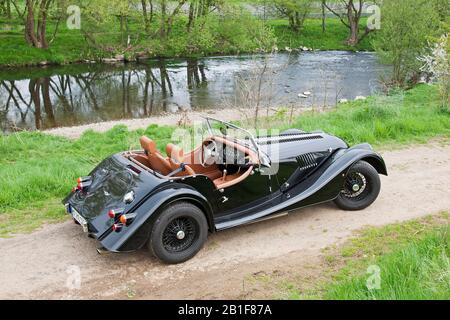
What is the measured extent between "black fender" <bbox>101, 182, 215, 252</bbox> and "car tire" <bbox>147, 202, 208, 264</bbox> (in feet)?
0.27

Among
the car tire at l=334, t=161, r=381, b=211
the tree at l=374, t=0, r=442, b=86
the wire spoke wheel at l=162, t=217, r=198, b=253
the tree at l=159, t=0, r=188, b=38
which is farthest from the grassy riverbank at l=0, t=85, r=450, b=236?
the tree at l=159, t=0, r=188, b=38

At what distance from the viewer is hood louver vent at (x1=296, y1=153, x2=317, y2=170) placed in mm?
7223

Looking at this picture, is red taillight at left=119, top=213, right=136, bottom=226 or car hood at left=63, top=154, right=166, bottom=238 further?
car hood at left=63, top=154, right=166, bottom=238

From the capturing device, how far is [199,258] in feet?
20.1

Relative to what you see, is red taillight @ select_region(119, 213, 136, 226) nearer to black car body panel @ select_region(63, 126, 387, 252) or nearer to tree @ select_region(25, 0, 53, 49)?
black car body panel @ select_region(63, 126, 387, 252)

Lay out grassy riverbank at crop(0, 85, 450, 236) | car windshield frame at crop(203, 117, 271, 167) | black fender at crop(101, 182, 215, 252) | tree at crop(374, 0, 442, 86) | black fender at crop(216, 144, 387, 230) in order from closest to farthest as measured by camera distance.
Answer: black fender at crop(101, 182, 215, 252) < car windshield frame at crop(203, 117, 271, 167) < black fender at crop(216, 144, 387, 230) < grassy riverbank at crop(0, 85, 450, 236) < tree at crop(374, 0, 442, 86)

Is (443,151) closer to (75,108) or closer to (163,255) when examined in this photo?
(163,255)

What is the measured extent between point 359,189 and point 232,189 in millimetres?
2190

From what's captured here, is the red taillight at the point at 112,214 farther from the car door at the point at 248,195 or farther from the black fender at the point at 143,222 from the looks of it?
the car door at the point at 248,195

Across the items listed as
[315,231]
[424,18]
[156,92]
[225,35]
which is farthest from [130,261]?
[225,35]

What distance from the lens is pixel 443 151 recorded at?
33.7ft

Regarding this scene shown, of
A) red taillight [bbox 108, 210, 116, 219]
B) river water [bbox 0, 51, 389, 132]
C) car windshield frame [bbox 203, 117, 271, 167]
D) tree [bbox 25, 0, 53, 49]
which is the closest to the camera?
red taillight [bbox 108, 210, 116, 219]

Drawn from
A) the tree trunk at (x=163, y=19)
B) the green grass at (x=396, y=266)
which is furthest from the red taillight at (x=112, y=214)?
the tree trunk at (x=163, y=19)

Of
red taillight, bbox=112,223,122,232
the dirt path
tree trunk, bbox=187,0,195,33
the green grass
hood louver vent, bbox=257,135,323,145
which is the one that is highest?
tree trunk, bbox=187,0,195,33
